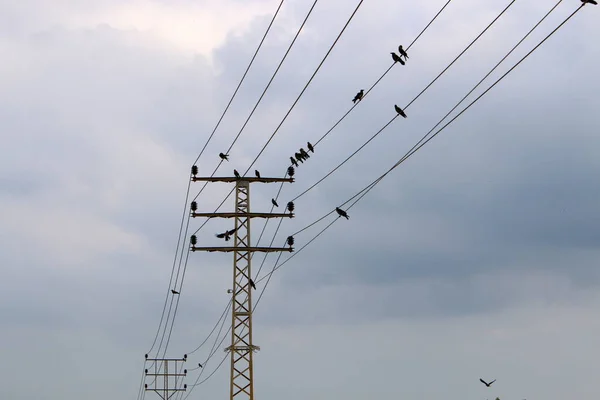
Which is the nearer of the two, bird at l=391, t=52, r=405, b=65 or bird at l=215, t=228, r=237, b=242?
bird at l=391, t=52, r=405, b=65

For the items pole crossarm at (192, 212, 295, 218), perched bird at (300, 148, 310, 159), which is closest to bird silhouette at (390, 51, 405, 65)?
perched bird at (300, 148, 310, 159)

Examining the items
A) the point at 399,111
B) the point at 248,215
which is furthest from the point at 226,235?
the point at 399,111

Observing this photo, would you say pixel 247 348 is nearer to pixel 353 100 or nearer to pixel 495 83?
pixel 353 100

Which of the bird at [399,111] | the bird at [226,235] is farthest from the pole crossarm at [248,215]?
the bird at [399,111]

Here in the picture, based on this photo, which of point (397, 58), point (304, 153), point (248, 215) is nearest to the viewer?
point (397, 58)

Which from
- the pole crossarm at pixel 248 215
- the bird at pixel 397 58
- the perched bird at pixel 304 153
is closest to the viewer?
the bird at pixel 397 58

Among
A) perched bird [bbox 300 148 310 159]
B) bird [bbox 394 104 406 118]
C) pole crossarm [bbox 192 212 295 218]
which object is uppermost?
pole crossarm [bbox 192 212 295 218]

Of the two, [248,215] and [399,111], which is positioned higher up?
[248,215]

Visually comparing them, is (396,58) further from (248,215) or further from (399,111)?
(248,215)

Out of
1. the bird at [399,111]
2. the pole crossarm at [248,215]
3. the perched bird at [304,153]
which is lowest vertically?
the bird at [399,111]

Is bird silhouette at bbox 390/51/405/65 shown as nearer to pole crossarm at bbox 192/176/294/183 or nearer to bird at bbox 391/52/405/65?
bird at bbox 391/52/405/65

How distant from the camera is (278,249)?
45750mm

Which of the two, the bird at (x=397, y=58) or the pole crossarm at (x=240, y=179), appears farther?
the pole crossarm at (x=240, y=179)

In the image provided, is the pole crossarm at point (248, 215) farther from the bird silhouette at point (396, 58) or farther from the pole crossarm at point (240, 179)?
the bird silhouette at point (396, 58)
